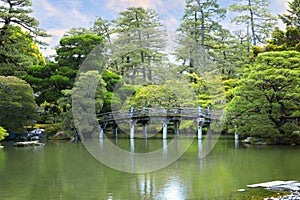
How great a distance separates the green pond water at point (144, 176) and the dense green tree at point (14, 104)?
6.77 meters

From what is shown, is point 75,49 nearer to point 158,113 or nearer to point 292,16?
point 158,113

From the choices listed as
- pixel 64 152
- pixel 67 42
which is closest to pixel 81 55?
pixel 67 42

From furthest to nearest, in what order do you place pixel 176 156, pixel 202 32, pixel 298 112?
1. pixel 202 32
2. pixel 298 112
3. pixel 176 156

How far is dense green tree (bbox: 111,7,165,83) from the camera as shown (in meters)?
24.1

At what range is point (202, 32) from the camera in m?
27.2

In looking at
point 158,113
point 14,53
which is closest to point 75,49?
point 14,53

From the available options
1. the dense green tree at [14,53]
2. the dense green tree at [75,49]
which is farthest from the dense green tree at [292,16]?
the dense green tree at [14,53]

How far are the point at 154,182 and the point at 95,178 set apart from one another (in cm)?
157

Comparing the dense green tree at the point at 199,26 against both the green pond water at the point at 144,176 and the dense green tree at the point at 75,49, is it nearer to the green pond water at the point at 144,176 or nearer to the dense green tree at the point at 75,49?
the dense green tree at the point at 75,49

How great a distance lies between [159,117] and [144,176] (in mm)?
11597

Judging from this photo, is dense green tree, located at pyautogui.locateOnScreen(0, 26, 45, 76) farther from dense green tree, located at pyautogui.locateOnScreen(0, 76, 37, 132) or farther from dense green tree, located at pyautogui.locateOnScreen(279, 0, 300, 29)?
dense green tree, located at pyautogui.locateOnScreen(279, 0, 300, 29)

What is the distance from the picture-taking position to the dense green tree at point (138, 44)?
24094mm

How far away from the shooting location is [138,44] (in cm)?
2438

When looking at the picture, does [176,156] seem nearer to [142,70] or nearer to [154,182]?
[154,182]
